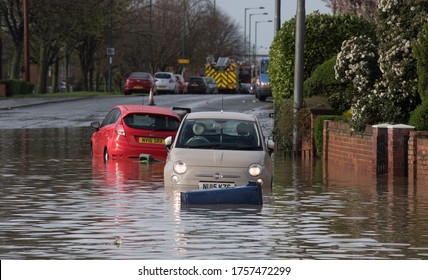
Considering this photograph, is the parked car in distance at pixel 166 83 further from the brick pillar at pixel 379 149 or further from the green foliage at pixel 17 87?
the brick pillar at pixel 379 149

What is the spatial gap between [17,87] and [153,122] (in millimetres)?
48042

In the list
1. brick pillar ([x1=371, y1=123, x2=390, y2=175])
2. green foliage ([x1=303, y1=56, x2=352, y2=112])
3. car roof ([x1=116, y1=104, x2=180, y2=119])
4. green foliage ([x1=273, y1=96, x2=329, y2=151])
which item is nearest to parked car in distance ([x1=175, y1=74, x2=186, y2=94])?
green foliage ([x1=303, y1=56, x2=352, y2=112])

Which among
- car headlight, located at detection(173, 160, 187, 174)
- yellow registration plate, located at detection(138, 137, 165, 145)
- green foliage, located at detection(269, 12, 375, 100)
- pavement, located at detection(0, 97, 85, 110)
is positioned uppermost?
green foliage, located at detection(269, 12, 375, 100)

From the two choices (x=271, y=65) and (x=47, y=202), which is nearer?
(x=47, y=202)

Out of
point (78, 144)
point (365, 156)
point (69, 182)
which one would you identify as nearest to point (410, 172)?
point (365, 156)

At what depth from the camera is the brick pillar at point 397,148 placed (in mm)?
24734

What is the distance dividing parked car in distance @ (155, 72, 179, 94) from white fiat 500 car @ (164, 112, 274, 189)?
219 feet

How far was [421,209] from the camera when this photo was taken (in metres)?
18.8

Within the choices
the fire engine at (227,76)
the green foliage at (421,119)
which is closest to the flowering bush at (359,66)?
the green foliage at (421,119)

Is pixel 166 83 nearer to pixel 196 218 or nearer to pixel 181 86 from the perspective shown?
pixel 181 86

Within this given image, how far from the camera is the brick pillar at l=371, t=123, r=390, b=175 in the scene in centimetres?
2514

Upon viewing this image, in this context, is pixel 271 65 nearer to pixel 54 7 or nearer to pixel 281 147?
pixel 281 147

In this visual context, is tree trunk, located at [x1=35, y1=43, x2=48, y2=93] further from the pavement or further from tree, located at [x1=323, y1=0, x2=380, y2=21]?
tree, located at [x1=323, y1=0, x2=380, y2=21]

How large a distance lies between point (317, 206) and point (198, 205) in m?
1.79
